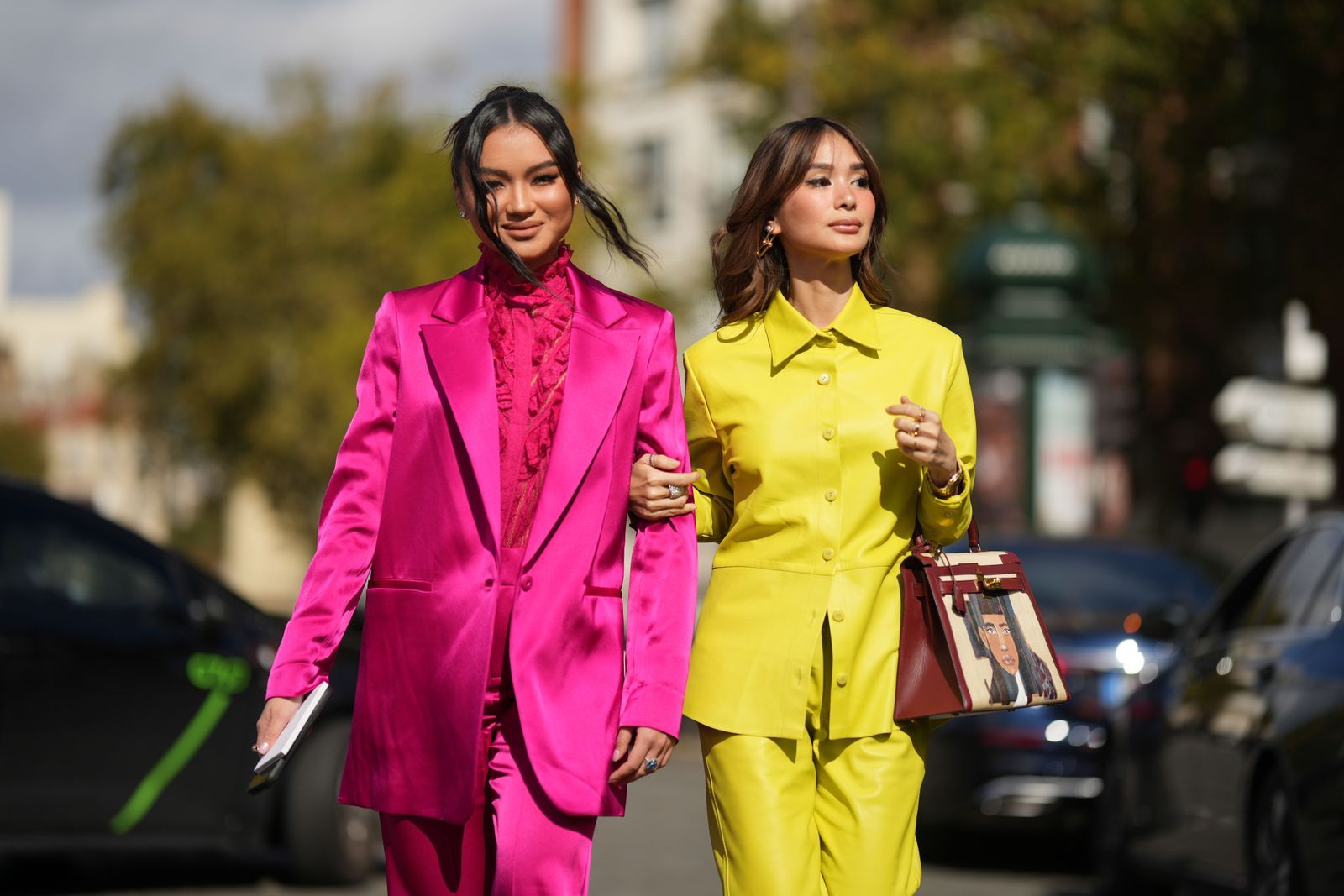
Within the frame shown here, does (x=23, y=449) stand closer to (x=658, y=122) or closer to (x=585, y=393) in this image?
(x=658, y=122)

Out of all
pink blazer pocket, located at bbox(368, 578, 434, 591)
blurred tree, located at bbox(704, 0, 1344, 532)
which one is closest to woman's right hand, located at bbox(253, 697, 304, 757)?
pink blazer pocket, located at bbox(368, 578, 434, 591)

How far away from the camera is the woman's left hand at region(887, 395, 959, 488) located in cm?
443

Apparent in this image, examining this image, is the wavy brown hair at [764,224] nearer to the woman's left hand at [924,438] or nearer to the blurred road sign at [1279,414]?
the woman's left hand at [924,438]

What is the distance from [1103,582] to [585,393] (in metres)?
7.27

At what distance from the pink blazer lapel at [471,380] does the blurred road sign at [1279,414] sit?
14430 millimetres

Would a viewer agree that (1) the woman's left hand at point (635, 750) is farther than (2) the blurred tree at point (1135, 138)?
No

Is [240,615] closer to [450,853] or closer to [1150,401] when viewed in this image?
[450,853]

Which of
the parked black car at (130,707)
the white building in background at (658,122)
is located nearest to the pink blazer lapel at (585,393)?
the parked black car at (130,707)

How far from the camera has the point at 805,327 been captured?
189 inches

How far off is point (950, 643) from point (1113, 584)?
688 cm

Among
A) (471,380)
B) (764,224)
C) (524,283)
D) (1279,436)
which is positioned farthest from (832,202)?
(1279,436)

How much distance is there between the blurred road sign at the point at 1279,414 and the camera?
18016 mm

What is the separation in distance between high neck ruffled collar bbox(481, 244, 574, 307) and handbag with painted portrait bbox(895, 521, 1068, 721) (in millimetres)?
920

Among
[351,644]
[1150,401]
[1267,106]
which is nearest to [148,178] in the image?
[1150,401]
